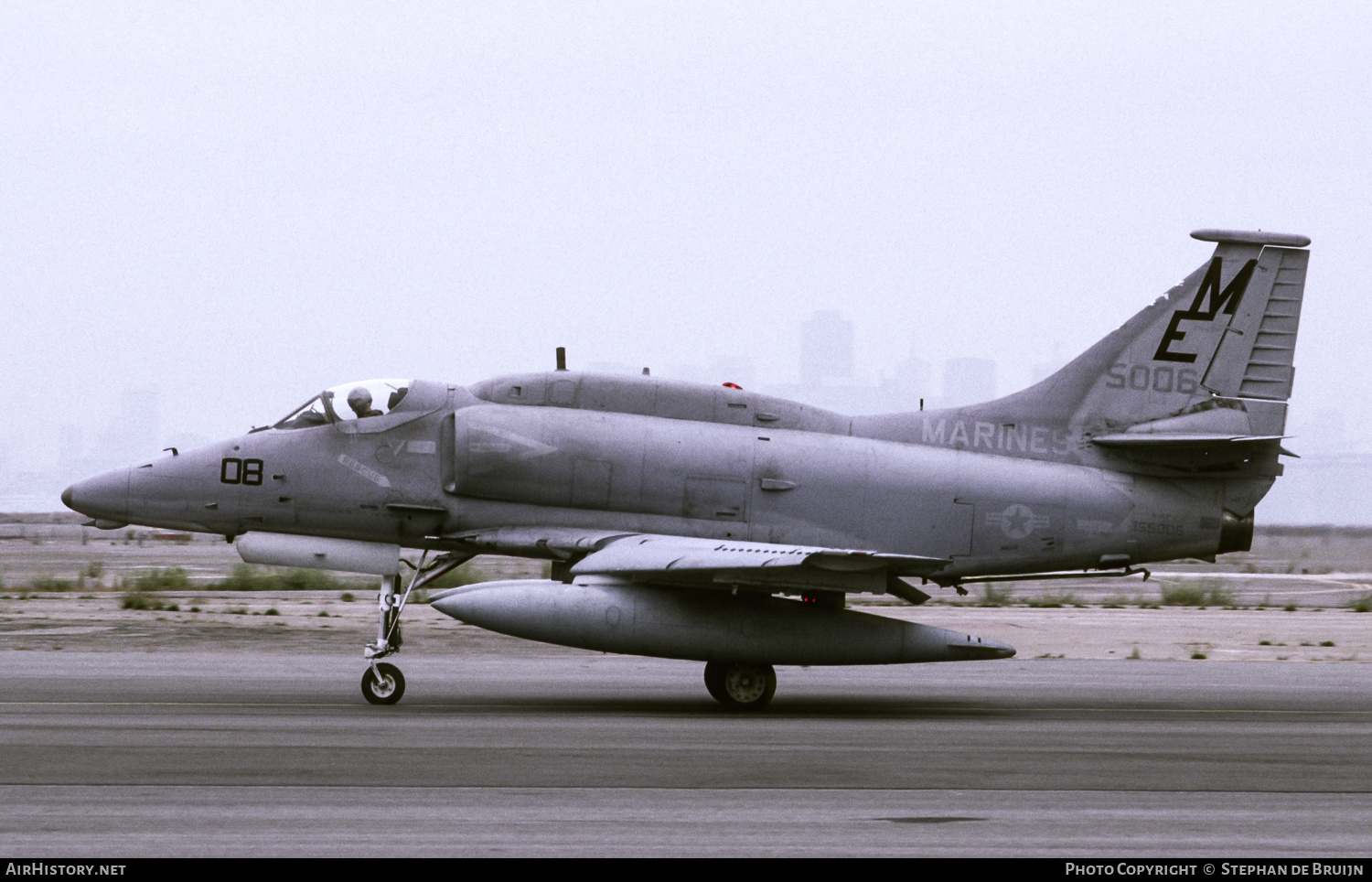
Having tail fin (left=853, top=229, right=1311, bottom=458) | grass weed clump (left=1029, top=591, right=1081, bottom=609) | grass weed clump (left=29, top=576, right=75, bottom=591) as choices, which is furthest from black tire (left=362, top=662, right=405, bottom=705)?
grass weed clump (left=29, top=576, right=75, bottom=591)

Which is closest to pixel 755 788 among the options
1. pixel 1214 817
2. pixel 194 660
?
pixel 1214 817

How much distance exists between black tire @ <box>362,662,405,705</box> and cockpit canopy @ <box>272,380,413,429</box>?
2.92 meters

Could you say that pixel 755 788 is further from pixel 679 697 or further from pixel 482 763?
pixel 679 697

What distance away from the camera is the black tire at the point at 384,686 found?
14.7 metres

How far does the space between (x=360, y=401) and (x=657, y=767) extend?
673cm

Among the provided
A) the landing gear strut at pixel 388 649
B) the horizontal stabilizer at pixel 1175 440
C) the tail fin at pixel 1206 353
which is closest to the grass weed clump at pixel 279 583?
the landing gear strut at pixel 388 649

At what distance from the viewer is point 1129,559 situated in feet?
53.1

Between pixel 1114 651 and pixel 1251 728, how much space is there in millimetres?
10251

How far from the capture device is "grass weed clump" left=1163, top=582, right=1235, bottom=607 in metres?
37.3

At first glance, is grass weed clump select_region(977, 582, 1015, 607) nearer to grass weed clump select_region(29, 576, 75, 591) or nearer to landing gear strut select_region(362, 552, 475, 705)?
landing gear strut select_region(362, 552, 475, 705)

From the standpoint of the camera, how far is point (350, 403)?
16.0 metres

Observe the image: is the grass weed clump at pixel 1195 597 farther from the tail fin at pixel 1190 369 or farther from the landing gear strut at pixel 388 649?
the landing gear strut at pixel 388 649

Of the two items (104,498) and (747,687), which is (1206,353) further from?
(104,498)

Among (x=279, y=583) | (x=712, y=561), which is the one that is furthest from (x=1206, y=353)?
(x=279, y=583)
